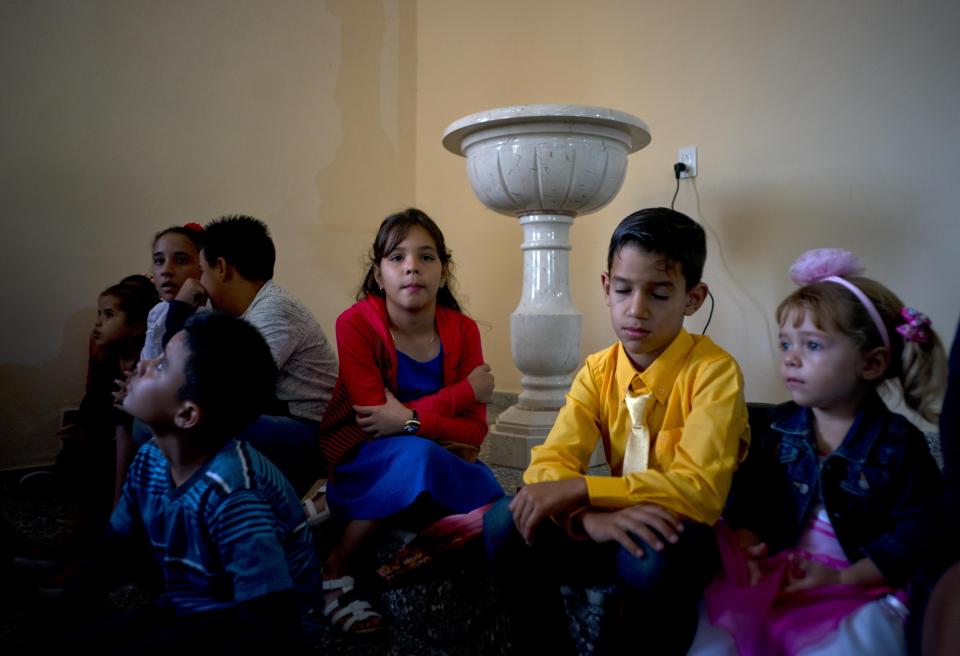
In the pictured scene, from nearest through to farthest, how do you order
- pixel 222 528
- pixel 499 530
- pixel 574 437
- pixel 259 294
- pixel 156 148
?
pixel 222 528 → pixel 499 530 → pixel 574 437 → pixel 259 294 → pixel 156 148

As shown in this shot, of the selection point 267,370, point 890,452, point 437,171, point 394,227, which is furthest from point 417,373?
point 437,171

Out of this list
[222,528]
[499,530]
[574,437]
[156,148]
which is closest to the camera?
[222,528]

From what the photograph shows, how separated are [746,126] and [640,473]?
2.00 metres

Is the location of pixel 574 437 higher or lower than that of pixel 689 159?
lower

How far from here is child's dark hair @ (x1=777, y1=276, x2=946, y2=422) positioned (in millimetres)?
1121

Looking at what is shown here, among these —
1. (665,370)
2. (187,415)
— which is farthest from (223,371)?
(665,370)

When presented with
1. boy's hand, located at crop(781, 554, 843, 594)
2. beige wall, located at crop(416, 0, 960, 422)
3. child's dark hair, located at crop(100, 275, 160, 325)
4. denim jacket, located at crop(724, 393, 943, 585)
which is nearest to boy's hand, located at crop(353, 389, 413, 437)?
→ denim jacket, located at crop(724, 393, 943, 585)

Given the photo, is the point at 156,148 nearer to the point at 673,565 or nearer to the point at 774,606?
the point at 673,565

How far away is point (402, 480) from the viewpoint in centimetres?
147

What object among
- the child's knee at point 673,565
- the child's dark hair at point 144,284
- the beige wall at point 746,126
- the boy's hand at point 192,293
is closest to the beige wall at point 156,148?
the child's dark hair at point 144,284

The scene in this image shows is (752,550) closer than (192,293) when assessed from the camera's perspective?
Yes

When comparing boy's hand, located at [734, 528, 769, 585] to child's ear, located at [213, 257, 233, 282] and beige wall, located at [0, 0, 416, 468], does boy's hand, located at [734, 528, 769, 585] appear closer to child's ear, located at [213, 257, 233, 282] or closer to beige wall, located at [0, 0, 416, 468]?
child's ear, located at [213, 257, 233, 282]

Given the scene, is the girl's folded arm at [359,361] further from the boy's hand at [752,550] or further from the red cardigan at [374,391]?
the boy's hand at [752,550]

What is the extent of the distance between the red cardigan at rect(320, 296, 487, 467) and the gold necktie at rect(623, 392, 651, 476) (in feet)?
1.67
